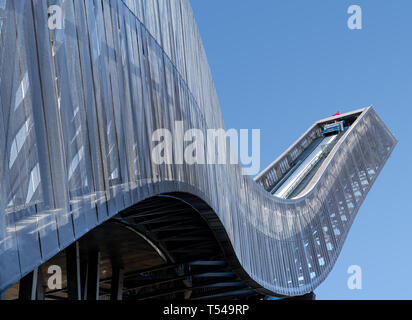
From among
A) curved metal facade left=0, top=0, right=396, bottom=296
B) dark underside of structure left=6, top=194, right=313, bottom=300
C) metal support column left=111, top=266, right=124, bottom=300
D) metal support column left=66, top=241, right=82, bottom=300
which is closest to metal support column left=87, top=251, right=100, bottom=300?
dark underside of structure left=6, top=194, right=313, bottom=300

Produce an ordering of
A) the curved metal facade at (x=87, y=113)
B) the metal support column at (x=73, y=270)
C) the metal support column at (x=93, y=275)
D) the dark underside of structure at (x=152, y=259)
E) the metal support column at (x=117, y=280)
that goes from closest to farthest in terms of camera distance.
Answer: the curved metal facade at (x=87, y=113)
the metal support column at (x=73, y=270)
the dark underside of structure at (x=152, y=259)
the metal support column at (x=93, y=275)
the metal support column at (x=117, y=280)

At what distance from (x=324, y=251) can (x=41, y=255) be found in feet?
101

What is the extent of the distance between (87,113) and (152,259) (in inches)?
518

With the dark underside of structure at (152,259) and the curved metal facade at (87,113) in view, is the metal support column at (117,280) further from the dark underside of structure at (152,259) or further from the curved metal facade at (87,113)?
the curved metal facade at (87,113)

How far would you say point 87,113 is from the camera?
8672mm

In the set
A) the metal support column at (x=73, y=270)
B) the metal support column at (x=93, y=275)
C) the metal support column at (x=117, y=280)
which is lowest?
the metal support column at (x=117, y=280)

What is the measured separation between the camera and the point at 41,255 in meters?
6.80

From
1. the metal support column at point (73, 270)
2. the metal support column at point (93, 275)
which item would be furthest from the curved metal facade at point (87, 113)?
the metal support column at point (93, 275)

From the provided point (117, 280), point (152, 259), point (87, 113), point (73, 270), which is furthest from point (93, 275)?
point (87, 113)

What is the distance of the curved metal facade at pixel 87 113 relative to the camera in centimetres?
657

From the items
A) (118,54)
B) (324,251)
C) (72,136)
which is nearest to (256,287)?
(324,251)

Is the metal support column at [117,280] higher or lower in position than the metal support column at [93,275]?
lower

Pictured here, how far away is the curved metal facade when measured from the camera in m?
6.57

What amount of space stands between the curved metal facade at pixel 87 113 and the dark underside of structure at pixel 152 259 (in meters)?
0.89
